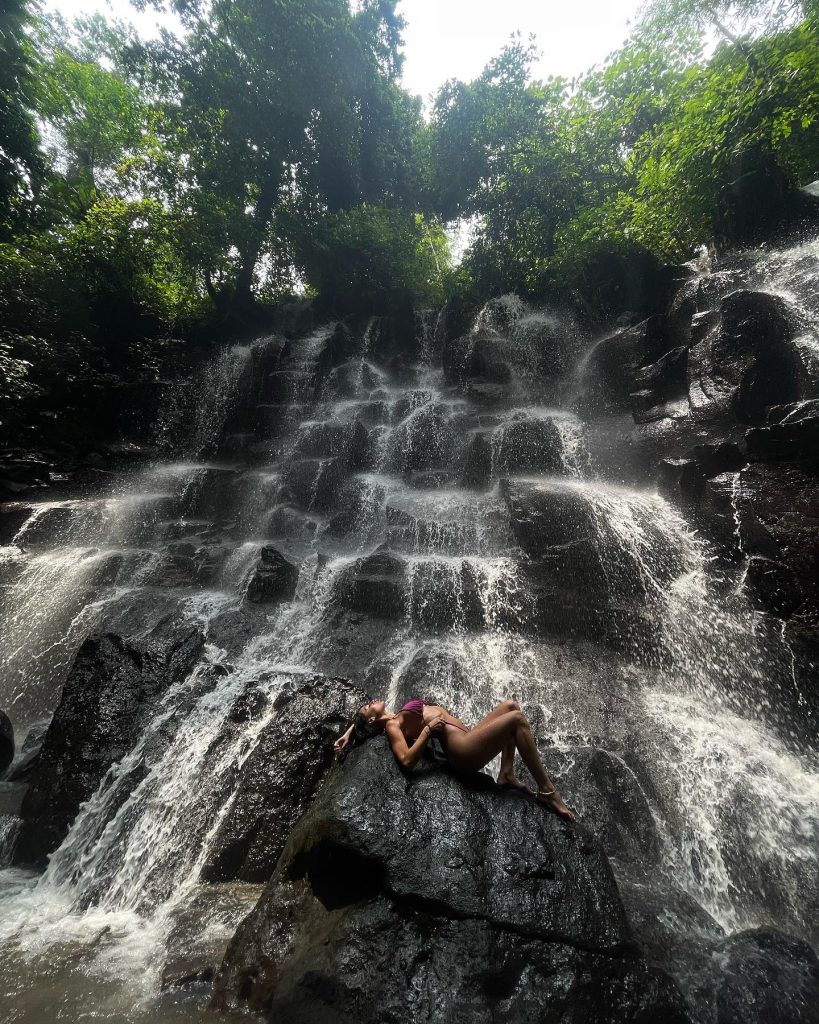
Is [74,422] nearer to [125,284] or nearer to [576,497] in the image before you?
[125,284]

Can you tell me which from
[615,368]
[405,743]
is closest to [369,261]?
[615,368]

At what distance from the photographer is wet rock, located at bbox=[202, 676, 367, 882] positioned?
434cm

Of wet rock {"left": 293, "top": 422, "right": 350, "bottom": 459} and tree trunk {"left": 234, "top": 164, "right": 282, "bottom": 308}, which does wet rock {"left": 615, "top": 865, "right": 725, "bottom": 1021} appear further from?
tree trunk {"left": 234, "top": 164, "right": 282, "bottom": 308}

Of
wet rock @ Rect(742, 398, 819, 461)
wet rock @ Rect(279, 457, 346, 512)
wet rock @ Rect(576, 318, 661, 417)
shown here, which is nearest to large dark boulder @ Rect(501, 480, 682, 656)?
wet rock @ Rect(742, 398, 819, 461)

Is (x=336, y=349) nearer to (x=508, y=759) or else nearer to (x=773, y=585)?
(x=773, y=585)

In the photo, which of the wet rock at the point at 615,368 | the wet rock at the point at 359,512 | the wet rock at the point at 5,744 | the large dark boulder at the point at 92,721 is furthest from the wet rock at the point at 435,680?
the wet rock at the point at 615,368

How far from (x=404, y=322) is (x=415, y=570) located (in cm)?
1571

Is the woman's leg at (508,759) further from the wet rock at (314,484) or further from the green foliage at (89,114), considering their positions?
the green foliage at (89,114)

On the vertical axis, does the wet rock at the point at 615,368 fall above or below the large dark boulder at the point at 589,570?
above

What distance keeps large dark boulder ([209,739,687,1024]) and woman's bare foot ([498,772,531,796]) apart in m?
0.14

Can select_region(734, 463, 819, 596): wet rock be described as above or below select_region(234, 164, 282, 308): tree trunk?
below

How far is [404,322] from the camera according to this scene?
68.6ft

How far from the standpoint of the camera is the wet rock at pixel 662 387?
1117 centimetres

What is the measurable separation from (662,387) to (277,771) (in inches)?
475
